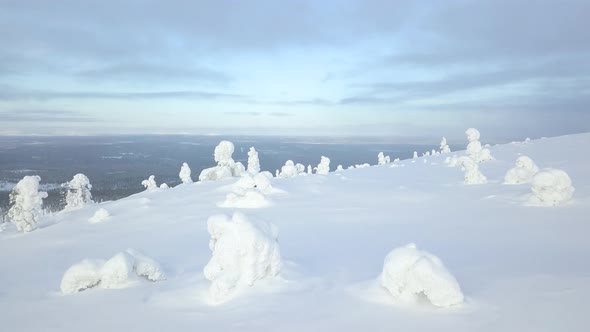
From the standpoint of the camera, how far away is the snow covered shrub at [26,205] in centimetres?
2603

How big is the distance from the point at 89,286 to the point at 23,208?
2119 centimetres

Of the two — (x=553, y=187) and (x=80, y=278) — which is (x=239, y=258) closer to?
(x=80, y=278)

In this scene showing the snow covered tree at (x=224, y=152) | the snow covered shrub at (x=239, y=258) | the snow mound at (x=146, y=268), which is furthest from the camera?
the snow covered tree at (x=224, y=152)

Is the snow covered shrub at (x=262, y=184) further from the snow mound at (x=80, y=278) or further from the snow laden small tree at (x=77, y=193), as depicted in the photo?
the snow laden small tree at (x=77, y=193)

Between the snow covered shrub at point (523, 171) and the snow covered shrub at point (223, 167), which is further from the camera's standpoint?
the snow covered shrub at point (223, 167)

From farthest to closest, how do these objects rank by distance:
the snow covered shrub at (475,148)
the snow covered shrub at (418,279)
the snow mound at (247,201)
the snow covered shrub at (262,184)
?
the snow covered shrub at (475,148) < the snow covered shrub at (262,184) < the snow mound at (247,201) < the snow covered shrub at (418,279)

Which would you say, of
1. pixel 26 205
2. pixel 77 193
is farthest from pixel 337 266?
pixel 77 193

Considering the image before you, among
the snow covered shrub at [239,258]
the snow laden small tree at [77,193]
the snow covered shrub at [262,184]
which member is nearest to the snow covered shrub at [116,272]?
the snow covered shrub at [239,258]

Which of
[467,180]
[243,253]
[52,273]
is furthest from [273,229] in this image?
[467,180]

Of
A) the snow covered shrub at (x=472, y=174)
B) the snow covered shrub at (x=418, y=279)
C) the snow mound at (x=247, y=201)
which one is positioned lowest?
the snow mound at (x=247, y=201)

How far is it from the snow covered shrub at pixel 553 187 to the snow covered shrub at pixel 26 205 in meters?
31.9

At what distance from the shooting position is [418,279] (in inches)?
287

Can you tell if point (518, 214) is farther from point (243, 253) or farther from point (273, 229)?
point (243, 253)

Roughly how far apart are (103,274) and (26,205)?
21.6m
